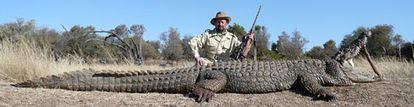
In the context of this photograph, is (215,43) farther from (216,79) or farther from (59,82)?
(59,82)

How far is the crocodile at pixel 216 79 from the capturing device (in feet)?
24.1

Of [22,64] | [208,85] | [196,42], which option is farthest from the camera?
[196,42]

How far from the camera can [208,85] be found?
7.19 metres

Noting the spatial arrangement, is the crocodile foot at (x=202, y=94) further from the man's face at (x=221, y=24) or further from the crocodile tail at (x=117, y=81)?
the man's face at (x=221, y=24)

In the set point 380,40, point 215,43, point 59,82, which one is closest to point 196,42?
point 215,43

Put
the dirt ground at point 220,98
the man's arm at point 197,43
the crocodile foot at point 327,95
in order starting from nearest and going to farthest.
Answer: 1. the dirt ground at point 220,98
2. the crocodile foot at point 327,95
3. the man's arm at point 197,43

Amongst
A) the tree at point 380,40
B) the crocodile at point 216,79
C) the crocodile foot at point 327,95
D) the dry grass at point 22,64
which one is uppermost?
the tree at point 380,40

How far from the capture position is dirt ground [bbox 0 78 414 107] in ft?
21.4

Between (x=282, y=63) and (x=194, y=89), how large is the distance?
1.50 m

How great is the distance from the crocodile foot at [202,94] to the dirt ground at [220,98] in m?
0.08

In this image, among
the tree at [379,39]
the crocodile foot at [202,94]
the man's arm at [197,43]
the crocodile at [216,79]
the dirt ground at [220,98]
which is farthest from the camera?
the tree at [379,39]

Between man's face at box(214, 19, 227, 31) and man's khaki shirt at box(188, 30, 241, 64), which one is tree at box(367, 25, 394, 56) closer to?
man's khaki shirt at box(188, 30, 241, 64)

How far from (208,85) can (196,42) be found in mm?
2500

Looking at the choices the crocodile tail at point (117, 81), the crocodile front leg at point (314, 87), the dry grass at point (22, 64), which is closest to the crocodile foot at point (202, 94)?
the crocodile tail at point (117, 81)
